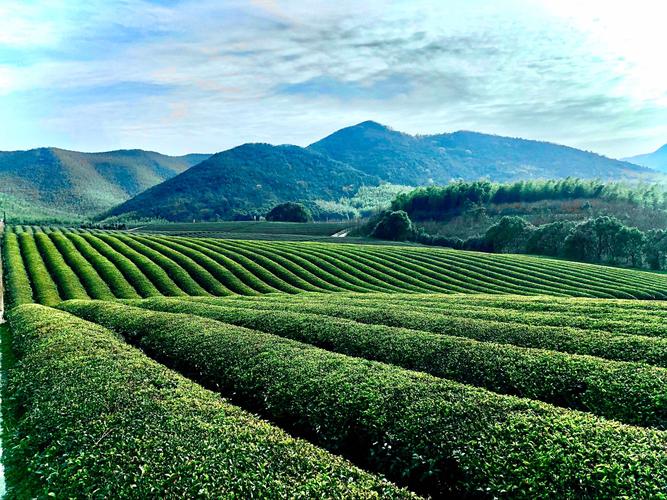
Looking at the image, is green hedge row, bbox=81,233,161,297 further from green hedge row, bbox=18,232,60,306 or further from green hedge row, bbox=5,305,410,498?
green hedge row, bbox=5,305,410,498

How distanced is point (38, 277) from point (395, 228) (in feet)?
339

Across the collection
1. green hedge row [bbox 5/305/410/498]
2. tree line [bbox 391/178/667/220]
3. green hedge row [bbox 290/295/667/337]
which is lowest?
green hedge row [bbox 5/305/410/498]

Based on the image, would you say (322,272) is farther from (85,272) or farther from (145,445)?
(145,445)

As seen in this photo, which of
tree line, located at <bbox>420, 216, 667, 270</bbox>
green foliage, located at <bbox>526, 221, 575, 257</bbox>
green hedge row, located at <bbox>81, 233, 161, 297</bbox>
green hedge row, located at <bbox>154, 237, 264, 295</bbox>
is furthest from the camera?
green foliage, located at <bbox>526, 221, 575, 257</bbox>

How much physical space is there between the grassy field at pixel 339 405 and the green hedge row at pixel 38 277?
13.2m

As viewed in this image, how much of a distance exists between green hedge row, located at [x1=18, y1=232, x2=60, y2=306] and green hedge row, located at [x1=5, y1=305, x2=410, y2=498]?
28.5 m

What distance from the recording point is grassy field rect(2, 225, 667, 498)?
10500 millimetres

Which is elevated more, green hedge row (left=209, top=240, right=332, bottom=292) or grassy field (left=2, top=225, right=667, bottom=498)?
grassy field (left=2, top=225, right=667, bottom=498)

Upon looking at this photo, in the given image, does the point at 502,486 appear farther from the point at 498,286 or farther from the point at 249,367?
the point at 498,286

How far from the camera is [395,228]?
139m

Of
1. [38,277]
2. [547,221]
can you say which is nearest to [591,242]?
[547,221]

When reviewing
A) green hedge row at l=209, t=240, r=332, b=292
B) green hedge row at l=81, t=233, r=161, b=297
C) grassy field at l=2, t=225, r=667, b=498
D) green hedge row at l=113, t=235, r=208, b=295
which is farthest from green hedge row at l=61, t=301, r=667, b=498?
green hedge row at l=209, t=240, r=332, b=292

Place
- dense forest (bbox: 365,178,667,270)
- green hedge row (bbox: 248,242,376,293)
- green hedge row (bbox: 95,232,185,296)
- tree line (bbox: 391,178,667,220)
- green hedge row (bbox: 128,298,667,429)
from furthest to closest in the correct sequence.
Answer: tree line (bbox: 391,178,667,220) < dense forest (bbox: 365,178,667,270) < green hedge row (bbox: 248,242,376,293) < green hedge row (bbox: 95,232,185,296) < green hedge row (bbox: 128,298,667,429)

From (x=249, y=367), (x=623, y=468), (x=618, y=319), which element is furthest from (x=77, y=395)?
(x=618, y=319)
